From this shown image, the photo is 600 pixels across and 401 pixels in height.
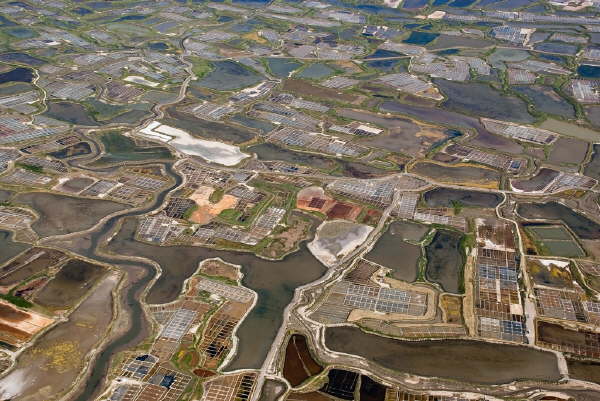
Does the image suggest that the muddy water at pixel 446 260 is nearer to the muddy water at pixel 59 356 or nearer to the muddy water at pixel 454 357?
the muddy water at pixel 454 357

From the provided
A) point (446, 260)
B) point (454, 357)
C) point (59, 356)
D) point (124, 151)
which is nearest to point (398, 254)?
point (446, 260)

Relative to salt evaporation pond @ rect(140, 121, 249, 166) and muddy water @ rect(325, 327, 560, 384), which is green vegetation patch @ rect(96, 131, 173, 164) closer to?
salt evaporation pond @ rect(140, 121, 249, 166)

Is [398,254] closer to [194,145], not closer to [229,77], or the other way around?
[194,145]

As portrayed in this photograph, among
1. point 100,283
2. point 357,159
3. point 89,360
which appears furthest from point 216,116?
point 89,360

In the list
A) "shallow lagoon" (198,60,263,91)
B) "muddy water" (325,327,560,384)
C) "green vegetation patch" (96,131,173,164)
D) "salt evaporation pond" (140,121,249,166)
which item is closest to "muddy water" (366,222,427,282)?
"muddy water" (325,327,560,384)

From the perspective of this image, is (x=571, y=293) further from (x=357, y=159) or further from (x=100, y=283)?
(x=100, y=283)
